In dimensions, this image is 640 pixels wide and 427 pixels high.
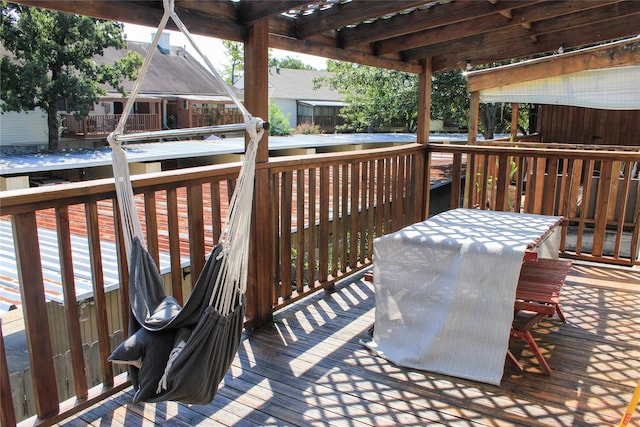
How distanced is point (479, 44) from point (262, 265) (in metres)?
2.73

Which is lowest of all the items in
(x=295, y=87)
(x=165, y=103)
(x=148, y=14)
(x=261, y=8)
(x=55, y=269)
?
(x=55, y=269)

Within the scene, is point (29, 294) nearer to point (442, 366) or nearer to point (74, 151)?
point (442, 366)

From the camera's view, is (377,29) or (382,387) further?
(377,29)

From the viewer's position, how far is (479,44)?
4.25m

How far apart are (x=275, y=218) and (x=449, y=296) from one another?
1145 millimetres

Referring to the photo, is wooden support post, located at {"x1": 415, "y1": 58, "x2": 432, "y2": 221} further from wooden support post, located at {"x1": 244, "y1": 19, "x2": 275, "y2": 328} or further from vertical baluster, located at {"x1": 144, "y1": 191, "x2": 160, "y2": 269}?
vertical baluster, located at {"x1": 144, "y1": 191, "x2": 160, "y2": 269}

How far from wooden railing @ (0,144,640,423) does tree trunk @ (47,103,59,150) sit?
13118 mm

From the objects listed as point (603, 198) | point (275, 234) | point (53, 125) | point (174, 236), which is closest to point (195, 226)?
point (174, 236)

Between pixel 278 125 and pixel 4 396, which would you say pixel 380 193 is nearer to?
pixel 4 396

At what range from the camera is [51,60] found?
16.0 meters

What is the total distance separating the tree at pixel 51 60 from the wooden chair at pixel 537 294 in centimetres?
1575

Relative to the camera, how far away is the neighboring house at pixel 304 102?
3291 cm

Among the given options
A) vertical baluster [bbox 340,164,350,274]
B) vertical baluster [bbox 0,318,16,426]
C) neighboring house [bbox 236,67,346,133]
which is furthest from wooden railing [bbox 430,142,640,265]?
neighboring house [bbox 236,67,346,133]

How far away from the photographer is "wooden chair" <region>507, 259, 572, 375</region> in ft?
7.94
